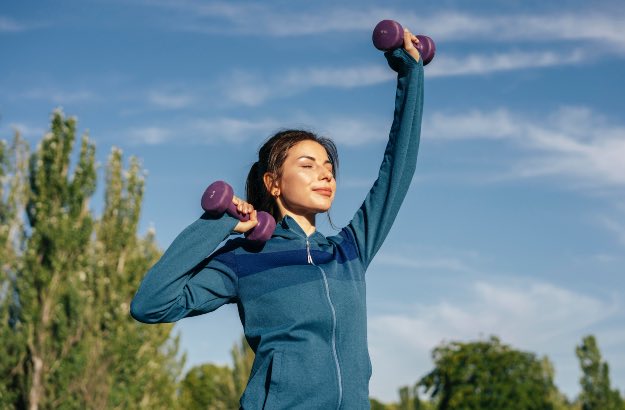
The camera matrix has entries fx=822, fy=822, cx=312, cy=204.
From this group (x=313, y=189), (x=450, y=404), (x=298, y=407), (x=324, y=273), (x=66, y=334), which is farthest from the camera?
(x=450, y=404)

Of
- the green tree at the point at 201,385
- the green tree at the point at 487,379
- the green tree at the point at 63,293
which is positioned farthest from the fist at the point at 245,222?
the green tree at the point at 201,385

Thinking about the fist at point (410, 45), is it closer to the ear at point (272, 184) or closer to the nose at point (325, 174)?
the nose at point (325, 174)

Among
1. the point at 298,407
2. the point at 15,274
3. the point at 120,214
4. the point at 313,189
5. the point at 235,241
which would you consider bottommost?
the point at 298,407

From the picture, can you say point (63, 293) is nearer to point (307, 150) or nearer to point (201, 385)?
point (307, 150)

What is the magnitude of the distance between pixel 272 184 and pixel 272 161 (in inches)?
4.0

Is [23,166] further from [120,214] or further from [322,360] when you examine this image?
[322,360]

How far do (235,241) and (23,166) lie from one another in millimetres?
17075

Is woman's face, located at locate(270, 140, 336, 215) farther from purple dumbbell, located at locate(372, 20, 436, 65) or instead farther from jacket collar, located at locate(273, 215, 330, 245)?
purple dumbbell, located at locate(372, 20, 436, 65)

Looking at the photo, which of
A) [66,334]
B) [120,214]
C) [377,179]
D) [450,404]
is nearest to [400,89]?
[377,179]

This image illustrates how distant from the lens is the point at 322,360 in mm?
3027

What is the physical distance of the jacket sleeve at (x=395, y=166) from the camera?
354 centimetres

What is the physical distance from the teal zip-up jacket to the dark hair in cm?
26

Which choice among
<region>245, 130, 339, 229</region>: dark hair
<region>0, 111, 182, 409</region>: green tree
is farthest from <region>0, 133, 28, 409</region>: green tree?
<region>245, 130, 339, 229</region>: dark hair

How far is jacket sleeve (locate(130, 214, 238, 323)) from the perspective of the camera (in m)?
3.12
